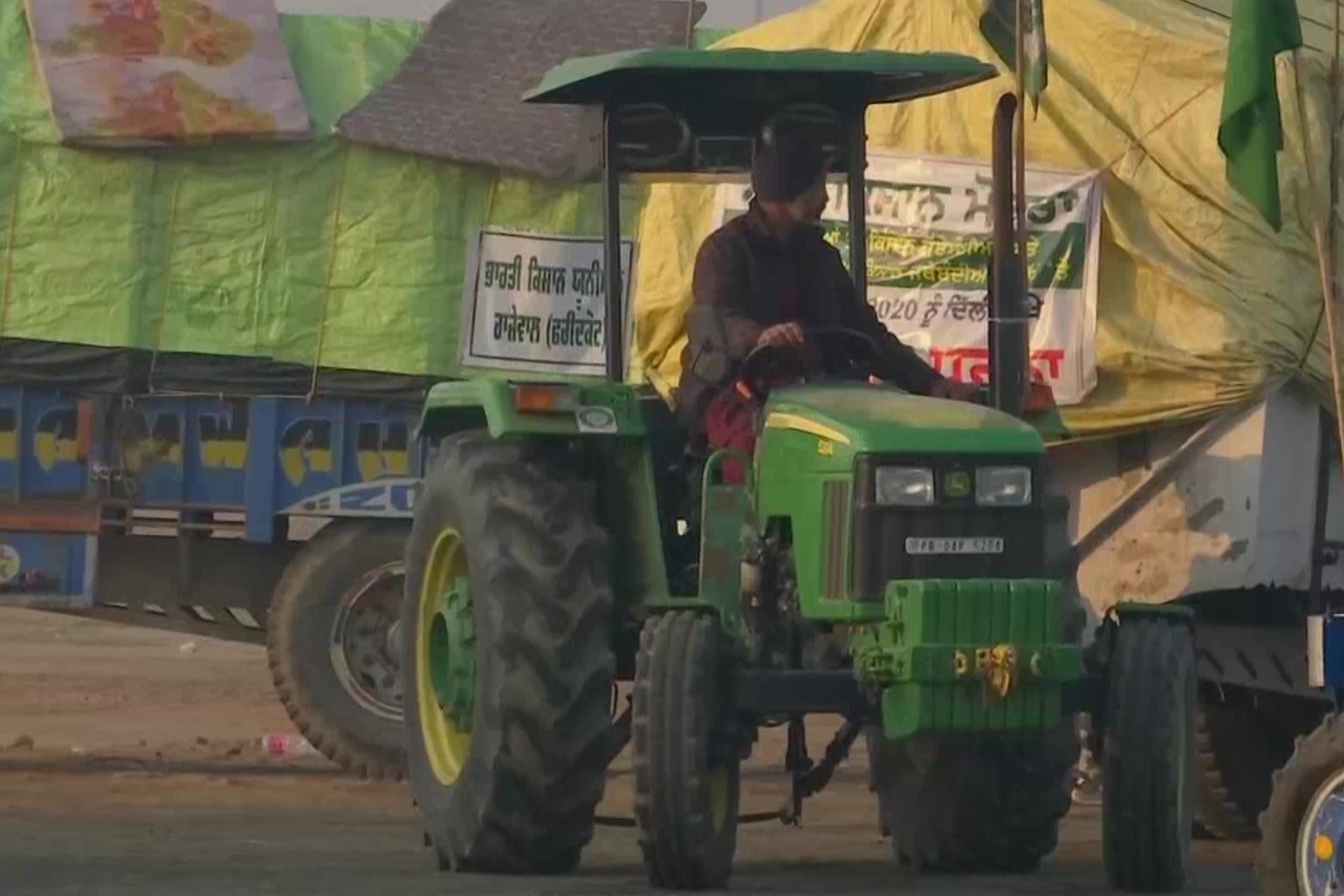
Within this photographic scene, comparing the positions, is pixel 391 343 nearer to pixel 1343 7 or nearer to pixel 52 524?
pixel 52 524

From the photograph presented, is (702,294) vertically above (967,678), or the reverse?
(702,294)

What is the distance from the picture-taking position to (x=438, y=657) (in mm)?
10695

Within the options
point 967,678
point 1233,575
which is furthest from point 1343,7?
point 967,678

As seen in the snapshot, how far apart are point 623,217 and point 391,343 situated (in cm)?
151

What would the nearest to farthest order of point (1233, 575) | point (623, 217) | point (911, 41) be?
point (1233, 575) → point (911, 41) → point (623, 217)

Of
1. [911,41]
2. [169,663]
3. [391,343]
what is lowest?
[169,663]

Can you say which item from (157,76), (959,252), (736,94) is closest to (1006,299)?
(736,94)

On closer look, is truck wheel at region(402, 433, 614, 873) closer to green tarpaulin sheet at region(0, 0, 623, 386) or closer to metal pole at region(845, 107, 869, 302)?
metal pole at region(845, 107, 869, 302)

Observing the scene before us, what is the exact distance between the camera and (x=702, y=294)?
9.85 metres

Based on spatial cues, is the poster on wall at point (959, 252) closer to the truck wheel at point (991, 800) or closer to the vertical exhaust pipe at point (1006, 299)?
the vertical exhaust pipe at point (1006, 299)

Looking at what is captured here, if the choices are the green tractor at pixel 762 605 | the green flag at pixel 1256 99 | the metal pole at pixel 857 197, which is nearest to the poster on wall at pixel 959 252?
the metal pole at pixel 857 197

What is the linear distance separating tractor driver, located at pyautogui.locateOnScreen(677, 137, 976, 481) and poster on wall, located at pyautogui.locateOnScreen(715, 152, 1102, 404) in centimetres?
218

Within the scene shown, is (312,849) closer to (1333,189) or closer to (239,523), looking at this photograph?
(239,523)

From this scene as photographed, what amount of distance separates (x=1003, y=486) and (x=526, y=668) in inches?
59.2
